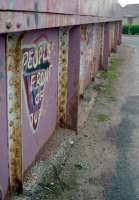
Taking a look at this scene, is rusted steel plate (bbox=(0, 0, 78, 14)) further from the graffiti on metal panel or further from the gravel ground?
the gravel ground

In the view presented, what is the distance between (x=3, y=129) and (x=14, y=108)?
0.33 meters

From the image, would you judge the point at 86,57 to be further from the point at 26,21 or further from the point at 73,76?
the point at 26,21

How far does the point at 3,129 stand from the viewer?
4438 mm

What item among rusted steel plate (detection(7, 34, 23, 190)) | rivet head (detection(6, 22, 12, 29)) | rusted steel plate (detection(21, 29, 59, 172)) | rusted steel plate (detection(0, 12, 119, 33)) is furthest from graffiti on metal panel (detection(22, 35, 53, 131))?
rivet head (detection(6, 22, 12, 29))

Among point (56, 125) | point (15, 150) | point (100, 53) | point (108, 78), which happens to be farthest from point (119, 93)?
point (15, 150)

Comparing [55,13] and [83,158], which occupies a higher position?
[55,13]

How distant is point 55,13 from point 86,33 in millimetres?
6027

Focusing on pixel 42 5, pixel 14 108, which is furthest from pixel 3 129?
pixel 42 5

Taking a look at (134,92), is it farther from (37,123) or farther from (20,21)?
(20,21)

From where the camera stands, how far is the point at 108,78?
14.6 m

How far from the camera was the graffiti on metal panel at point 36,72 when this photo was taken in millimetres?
5109

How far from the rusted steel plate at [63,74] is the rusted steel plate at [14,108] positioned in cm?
259

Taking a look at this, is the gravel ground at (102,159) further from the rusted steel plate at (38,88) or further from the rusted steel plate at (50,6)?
the rusted steel plate at (50,6)

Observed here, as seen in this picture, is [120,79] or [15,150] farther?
[120,79]
